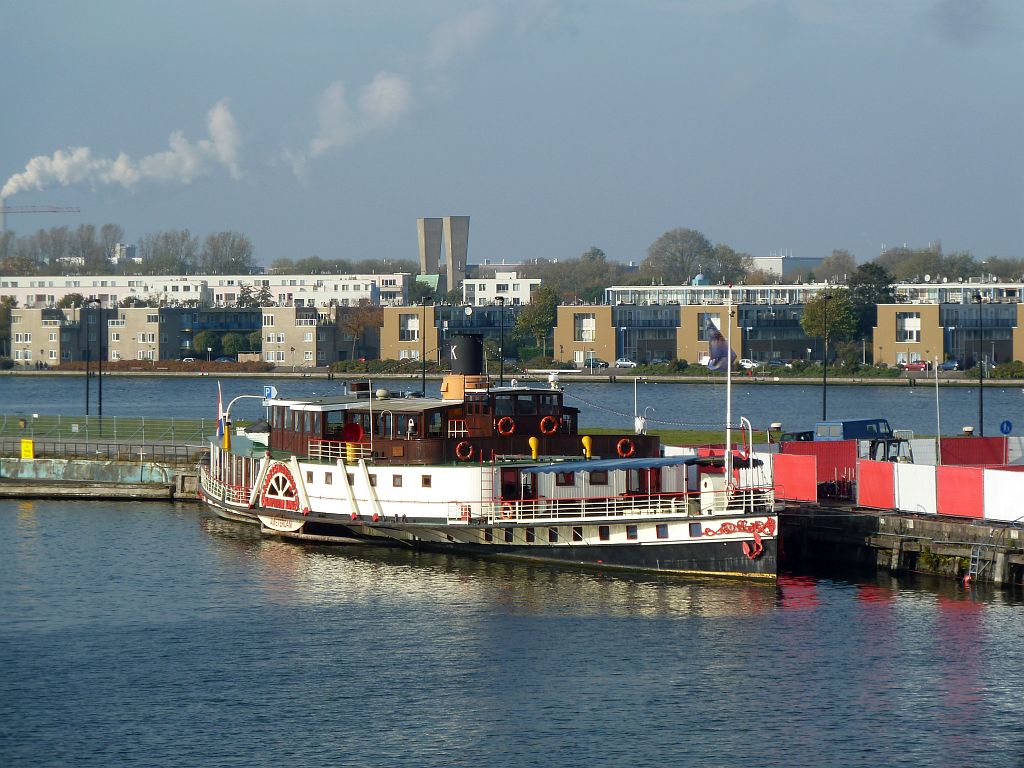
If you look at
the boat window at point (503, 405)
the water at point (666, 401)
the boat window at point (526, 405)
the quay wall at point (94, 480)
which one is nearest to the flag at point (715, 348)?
the boat window at point (526, 405)

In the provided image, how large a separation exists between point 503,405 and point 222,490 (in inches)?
516

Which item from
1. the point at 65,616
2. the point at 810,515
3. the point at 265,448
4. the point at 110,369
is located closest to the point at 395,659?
the point at 65,616

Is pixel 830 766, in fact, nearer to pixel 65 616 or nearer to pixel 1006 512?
pixel 1006 512

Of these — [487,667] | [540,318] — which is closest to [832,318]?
[540,318]

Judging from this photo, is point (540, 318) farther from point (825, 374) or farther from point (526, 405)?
point (526, 405)

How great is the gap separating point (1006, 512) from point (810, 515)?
627 cm

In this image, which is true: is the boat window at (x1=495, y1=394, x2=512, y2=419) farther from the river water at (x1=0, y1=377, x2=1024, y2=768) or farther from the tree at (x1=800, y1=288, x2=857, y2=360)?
the tree at (x1=800, y1=288, x2=857, y2=360)

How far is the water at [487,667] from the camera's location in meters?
32.2

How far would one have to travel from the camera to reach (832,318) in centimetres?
16900

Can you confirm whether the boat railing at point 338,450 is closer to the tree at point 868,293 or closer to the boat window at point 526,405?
the boat window at point 526,405

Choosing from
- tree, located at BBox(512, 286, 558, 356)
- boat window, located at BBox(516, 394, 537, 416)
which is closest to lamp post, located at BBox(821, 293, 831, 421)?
boat window, located at BBox(516, 394, 537, 416)

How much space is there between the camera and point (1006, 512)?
4659 cm

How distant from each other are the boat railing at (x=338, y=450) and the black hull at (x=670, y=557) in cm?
611

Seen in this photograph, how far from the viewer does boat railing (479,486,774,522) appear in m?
45.3
